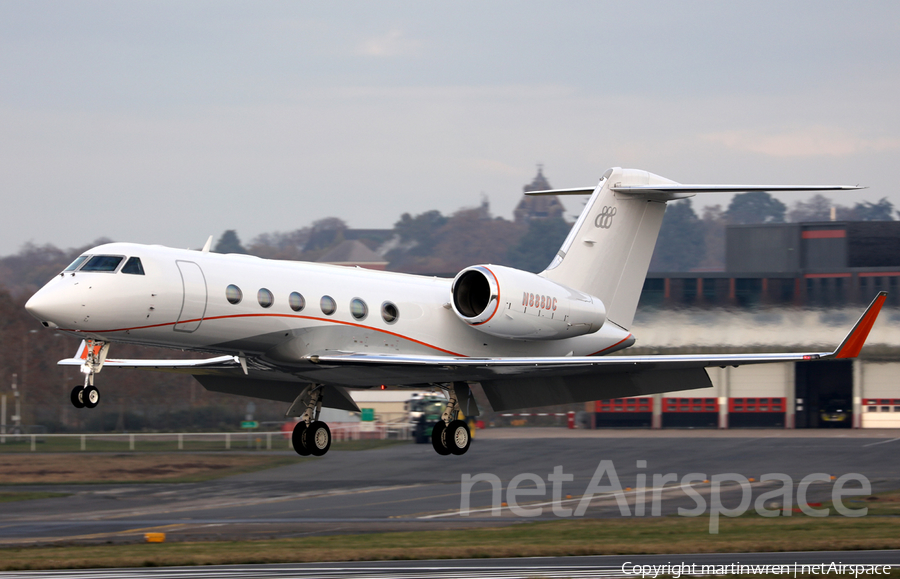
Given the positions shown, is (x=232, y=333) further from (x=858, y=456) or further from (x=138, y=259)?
(x=858, y=456)

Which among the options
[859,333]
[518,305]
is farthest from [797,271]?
[859,333]

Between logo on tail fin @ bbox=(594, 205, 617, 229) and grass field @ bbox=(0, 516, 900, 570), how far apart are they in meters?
10.7

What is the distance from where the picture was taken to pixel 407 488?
44594mm

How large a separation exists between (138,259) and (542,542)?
19213 millimetres

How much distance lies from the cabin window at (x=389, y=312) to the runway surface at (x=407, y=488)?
55.3ft

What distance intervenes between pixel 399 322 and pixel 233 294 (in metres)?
3.48

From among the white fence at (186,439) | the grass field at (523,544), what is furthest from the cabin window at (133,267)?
the white fence at (186,439)

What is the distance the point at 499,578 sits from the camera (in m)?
25.5

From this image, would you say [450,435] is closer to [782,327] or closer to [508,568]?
[508,568]

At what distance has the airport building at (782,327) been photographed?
40.1 meters

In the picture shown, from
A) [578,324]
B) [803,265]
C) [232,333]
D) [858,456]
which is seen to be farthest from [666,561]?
[803,265]

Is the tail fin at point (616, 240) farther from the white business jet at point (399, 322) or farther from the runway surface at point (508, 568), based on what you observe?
the runway surface at point (508, 568)

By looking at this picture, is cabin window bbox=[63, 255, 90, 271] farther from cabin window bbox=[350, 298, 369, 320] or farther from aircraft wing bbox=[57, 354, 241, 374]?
cabin window bbox=[350, 298, 369, 320]

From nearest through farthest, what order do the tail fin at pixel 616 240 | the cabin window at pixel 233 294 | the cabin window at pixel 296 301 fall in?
1. the cabin window at pixel 233 294
2. the cabin window at pixel 296 301
3. the tail fin at pixel 616 240
